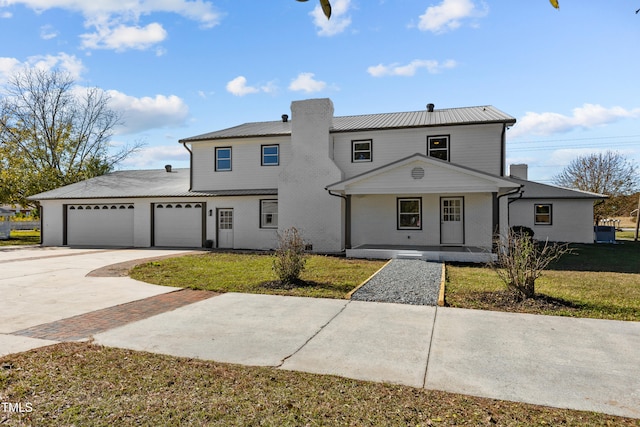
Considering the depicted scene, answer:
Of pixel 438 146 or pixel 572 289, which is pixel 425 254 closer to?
pixel 438 146

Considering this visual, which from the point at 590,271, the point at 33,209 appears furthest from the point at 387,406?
the point at 33,209

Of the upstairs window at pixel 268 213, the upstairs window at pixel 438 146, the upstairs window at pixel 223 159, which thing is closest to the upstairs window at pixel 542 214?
the upstairs window at pixel 438 146

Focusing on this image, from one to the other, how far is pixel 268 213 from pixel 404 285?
11.2m

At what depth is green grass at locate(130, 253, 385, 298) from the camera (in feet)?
28.7

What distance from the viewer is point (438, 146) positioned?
17.2 metres

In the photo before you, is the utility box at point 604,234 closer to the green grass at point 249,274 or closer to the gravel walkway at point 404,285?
the gravel walkway at point 404,285

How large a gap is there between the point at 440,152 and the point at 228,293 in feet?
40.4

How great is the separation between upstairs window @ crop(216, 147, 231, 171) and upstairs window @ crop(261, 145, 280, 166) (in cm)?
197

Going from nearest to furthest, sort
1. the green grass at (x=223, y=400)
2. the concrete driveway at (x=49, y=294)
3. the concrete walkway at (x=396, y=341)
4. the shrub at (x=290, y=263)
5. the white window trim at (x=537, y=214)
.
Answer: the green grass at (x=223, y=400) < the concrete walkway at (x=396, y=341) < the concrete driveway at (x=49, y=294) < the shrub at (x=290, y=263) < the white window trim at (x=537, y=214)

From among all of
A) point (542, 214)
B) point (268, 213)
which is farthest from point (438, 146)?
point (542, 214)

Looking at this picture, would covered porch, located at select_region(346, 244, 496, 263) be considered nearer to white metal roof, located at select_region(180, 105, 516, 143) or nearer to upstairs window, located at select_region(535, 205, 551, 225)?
white metal roof, located at select_region(180, 105, 516, 143)

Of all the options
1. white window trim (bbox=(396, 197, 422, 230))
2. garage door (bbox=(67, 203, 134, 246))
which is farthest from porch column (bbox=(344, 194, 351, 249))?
garage door (bbox=(67, 203, 134, 246))

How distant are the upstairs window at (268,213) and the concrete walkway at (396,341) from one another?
11145 mm

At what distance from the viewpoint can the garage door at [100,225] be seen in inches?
854
